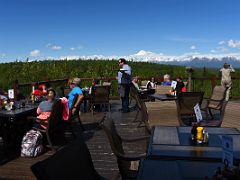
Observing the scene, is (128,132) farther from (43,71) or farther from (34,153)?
(43,71)

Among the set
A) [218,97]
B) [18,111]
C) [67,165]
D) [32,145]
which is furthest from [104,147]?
[67,165]

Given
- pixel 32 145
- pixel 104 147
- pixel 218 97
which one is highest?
pixel 218 97

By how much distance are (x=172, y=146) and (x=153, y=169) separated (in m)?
0.79

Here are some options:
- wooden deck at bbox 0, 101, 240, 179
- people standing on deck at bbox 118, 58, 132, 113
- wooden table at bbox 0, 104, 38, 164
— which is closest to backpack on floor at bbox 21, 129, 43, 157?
wooden deck at bbox 0, 101, 240, 179

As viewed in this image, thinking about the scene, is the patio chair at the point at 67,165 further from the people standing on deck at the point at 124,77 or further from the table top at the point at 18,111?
the people standing on deck at the point at 124,77

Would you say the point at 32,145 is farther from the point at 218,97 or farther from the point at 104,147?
the point at 218,97

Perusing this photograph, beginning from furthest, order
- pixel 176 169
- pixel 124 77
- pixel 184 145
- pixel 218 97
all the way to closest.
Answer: pixel 124 77
pixel 218 97
pixel 184 145
pixel 176 169

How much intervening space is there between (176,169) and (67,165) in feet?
2.37

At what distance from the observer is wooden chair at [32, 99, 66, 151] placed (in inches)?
231

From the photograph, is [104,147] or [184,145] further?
[104,147]

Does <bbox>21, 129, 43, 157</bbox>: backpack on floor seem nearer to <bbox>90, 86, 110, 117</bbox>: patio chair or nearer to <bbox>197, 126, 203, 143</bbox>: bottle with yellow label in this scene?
<bbox>197, 126, 203, 143</bbox>: bottle with yellow label

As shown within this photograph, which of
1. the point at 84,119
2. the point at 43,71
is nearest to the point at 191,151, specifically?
the point at 84,119

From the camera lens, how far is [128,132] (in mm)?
7645

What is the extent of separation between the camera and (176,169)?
7.82 feet
